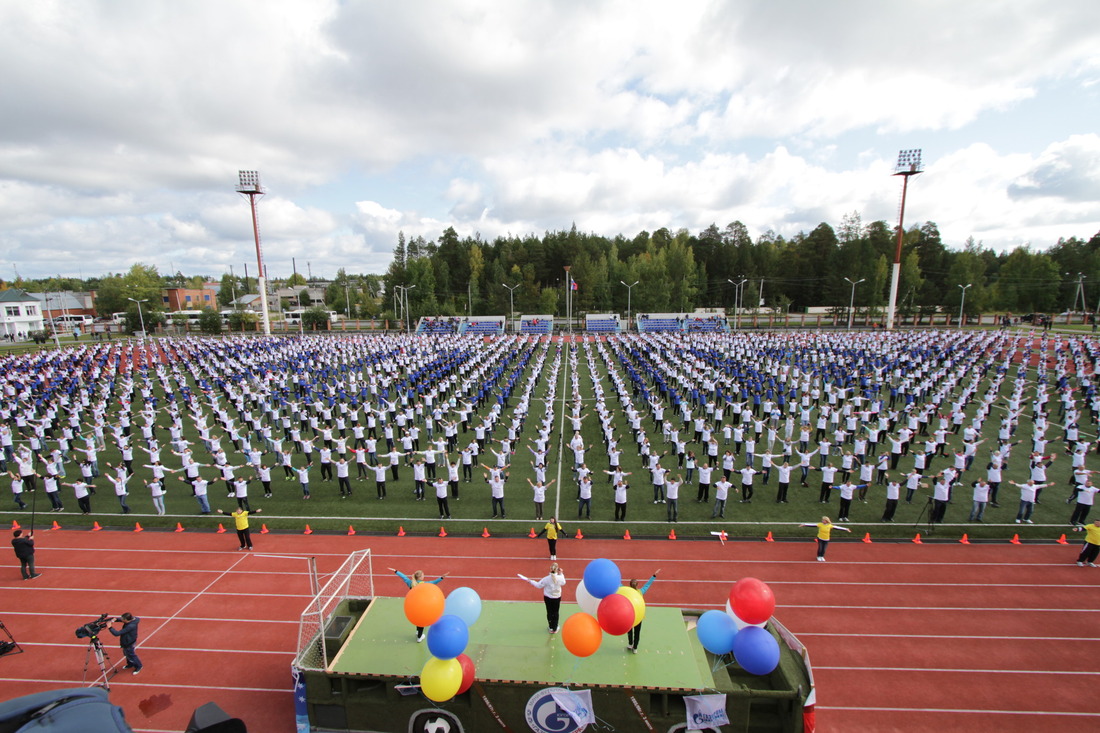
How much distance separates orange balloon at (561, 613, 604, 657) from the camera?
6.28 metres

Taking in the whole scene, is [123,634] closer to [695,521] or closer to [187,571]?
[187,571]

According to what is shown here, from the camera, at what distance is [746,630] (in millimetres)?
6355

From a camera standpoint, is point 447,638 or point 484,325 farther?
point 484,325

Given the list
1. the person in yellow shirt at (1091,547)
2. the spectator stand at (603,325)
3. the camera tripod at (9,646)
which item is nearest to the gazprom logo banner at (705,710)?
the person in yellow shirt at (1091,547)

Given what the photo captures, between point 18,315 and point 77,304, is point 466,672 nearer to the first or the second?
point 18,315

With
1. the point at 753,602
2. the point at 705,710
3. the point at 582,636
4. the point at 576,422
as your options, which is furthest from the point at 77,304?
the point at 753,602

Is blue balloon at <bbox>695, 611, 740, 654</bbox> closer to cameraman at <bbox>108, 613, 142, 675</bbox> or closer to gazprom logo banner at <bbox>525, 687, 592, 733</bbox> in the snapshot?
gazprom logo banner at <bbox>525, 687, 592, 733</bbox>

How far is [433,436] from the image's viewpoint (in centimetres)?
2056

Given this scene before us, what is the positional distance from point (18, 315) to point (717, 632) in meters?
92.8

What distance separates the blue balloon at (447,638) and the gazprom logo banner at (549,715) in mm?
1215

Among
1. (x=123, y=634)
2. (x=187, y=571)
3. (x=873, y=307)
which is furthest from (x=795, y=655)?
(x=873, y=307)

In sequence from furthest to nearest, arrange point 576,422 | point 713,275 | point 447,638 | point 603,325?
point 713,275 < point 603,325 < point 576,422 < point 447,638

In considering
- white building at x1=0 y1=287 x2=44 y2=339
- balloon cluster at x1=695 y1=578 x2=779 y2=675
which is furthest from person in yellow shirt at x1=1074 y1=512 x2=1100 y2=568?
white building at x1=0 y1=287 x2=44 y2=339

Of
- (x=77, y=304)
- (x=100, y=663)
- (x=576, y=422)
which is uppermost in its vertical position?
(x=77, y=304)
